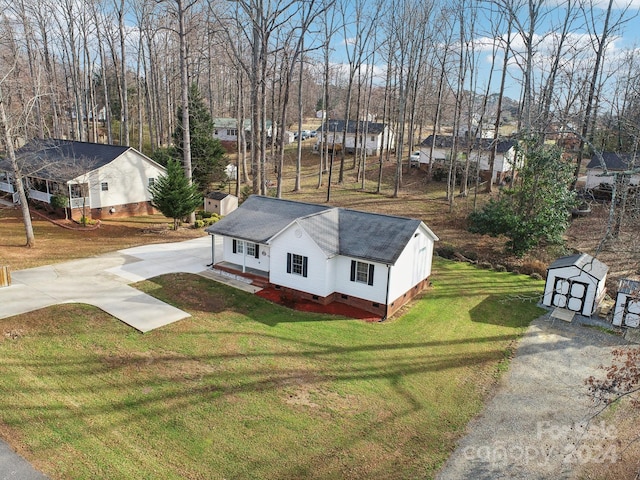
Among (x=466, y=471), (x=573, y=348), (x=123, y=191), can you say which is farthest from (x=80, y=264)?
(x=573, y=348)

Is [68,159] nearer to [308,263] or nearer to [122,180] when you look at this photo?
[122,180]

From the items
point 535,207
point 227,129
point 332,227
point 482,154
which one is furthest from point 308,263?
point 227,129

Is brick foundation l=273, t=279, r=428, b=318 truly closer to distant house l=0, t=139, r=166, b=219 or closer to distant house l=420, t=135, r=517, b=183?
distant house l=0, t=139, r=166, b=219

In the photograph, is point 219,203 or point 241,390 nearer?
point 241,390

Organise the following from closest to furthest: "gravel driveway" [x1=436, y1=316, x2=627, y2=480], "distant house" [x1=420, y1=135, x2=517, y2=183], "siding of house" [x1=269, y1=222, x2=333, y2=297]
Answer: "gravel driveway" [x1=436, y1=316, x2=627, y2=480]
"siding of house" [x1=269, y1=222, x2=333, y2=297]
"distant house" [x1=420, y1=135, x2=517, y2=183]

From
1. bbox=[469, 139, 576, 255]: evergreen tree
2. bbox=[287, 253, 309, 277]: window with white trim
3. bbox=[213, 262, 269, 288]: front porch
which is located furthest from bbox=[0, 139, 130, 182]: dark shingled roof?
bbox=[469, 139, 576, 255]: evergreen tree

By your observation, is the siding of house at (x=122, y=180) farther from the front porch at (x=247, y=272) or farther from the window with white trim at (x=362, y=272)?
the window with white trim at (x=362, y=272)
